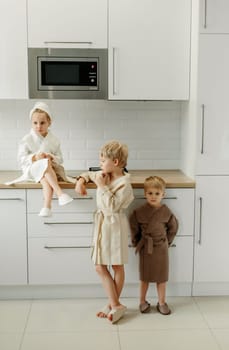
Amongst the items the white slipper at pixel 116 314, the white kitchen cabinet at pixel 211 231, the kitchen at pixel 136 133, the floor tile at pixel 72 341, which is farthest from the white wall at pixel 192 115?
the floor tile at pixel 72 341

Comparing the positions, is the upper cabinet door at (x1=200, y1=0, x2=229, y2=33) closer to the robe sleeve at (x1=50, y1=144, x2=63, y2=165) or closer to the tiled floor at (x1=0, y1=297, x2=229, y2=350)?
the robe sleeve at (x1=50, y1=144, x2=63, y2=165)

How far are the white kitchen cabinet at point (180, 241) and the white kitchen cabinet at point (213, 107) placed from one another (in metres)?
0.23

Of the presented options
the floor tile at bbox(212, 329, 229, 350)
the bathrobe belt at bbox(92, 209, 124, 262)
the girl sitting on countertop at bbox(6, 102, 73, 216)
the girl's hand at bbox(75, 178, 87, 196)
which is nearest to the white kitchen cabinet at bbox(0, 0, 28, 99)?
A: the girl sitting on countertop at bbox(6, 102, 73, 216)

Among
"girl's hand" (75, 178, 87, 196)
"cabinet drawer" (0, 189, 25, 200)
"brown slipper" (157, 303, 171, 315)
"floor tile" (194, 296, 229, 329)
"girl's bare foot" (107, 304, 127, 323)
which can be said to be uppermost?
"girl's hand" (75, 178, 87, 196)

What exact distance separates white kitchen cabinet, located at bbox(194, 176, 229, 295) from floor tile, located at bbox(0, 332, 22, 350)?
1.28m

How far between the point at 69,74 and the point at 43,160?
696mm

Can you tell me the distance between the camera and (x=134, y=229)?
345 cm

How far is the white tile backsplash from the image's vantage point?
404 cm

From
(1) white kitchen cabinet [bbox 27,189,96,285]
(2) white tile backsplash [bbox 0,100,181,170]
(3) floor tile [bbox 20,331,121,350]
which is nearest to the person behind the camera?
(3) floor tile [bbox 20,331,121,350]

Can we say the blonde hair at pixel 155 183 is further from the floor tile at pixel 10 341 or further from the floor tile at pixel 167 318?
Result: the floor tile at pixel 10 341

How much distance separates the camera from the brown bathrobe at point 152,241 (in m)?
3.41

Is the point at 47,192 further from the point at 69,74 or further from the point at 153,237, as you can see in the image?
the point at 69,74

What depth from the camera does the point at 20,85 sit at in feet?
12.0

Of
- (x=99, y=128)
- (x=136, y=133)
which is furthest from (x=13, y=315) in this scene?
(x=136, y=133)
